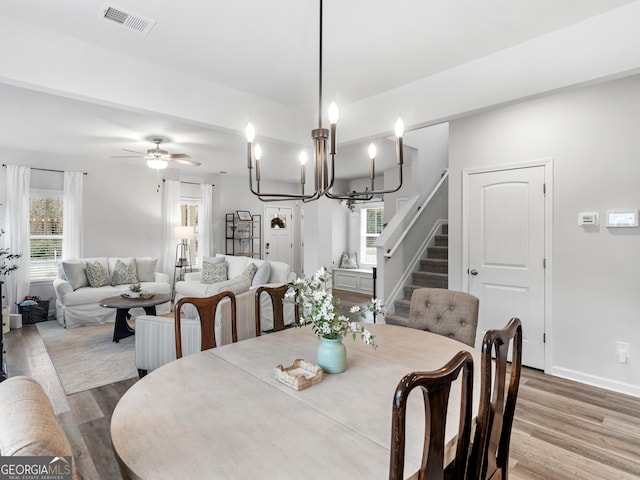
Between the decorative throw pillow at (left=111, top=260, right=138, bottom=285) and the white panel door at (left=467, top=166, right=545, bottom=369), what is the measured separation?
5116 millimetres

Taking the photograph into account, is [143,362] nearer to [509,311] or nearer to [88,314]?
[88,314]

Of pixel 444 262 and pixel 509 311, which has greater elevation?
pixel 444 262

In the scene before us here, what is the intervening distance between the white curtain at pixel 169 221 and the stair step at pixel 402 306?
4.49 metres

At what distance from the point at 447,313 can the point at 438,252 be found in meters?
3.00

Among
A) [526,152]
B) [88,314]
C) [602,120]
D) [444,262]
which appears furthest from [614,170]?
[88,314]

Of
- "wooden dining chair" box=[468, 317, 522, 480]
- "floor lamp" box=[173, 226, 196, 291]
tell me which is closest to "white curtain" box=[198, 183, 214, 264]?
"floor lamp" box=[173, 226, 196, 291]

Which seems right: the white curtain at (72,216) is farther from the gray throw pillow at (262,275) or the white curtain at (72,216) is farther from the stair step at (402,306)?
the stair step at (402,306)

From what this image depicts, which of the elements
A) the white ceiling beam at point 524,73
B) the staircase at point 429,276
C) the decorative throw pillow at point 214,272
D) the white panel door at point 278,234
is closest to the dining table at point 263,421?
the white ceiling beam at point 524,73

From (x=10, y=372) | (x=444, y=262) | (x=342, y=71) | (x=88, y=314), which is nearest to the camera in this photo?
(x=342, y=71)

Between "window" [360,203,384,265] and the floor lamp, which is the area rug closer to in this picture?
the floor lamp

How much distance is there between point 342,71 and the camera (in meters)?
2.86

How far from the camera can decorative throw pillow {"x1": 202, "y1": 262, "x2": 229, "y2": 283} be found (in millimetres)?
6055

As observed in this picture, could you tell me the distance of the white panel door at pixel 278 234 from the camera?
27.8ft

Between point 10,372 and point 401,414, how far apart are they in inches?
165
